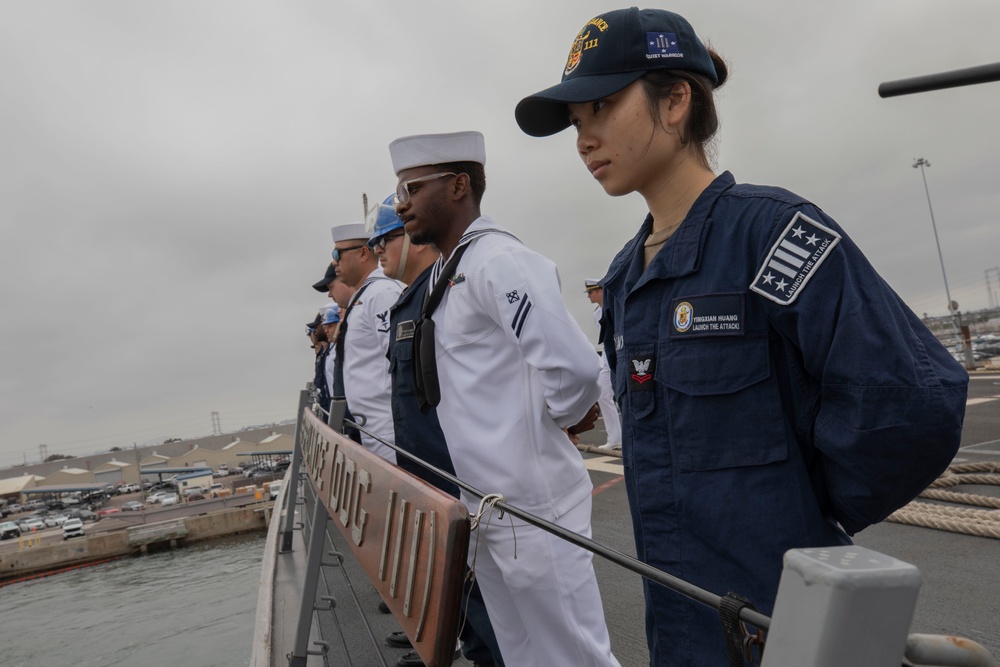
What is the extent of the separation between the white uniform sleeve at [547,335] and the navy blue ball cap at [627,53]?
0.89 m

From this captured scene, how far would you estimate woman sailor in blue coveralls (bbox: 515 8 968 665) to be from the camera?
41.5 inches

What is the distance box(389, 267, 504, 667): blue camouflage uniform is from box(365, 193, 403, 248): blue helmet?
0.82m

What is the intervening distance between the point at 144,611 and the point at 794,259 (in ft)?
102

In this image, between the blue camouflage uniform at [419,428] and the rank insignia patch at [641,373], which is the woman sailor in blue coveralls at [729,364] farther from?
the blue camouflage uniform at [419,428]

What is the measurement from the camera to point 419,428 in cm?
266

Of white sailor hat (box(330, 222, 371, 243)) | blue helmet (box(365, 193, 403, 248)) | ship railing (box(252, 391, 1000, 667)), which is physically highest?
white sailor hat (box(330, 222, 371, 243))

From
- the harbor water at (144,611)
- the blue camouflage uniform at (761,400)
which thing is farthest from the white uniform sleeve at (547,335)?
the harbor water at (144,611)

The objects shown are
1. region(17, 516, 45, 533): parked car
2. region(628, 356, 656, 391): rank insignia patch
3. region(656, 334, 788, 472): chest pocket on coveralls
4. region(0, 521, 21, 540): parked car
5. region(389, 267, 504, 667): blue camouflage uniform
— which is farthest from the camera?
region(17, 516, 45, 533): parked car

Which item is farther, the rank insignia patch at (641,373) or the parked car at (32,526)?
the parked car at (32,526)

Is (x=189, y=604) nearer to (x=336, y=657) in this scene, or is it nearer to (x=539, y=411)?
(x=336, y=657)

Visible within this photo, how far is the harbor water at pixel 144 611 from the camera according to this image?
21.4 m

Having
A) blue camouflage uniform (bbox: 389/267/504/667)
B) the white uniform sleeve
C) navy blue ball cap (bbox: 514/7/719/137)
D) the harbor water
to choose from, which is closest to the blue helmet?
blue camouflage uniform (bbox: 389/267/504/667)

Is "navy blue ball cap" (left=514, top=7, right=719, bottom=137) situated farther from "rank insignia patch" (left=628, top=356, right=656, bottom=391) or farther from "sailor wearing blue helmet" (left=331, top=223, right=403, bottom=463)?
"sailor wearing blue helmet" (left=331, top=223, right=403, bottom=463)

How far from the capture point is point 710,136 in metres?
1.48
